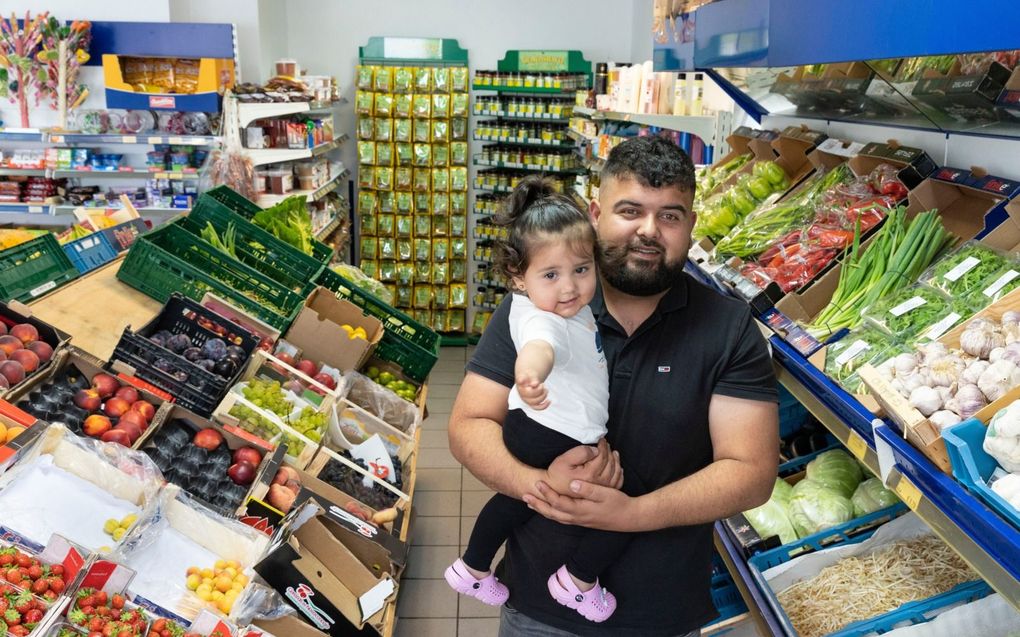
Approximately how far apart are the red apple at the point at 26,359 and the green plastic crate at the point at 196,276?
3.09ft

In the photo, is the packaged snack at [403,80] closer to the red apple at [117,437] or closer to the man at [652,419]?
the red apple at [117,437]

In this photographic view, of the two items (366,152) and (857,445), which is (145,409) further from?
(366,152)

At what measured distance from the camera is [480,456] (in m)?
1.82

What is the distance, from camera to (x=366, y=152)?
8.45 metres

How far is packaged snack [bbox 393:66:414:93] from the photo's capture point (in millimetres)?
8344

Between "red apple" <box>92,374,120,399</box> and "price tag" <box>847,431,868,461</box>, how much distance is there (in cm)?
228

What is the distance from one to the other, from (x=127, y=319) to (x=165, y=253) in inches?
14.6

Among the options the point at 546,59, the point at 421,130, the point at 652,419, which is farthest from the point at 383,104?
the point at 652,419

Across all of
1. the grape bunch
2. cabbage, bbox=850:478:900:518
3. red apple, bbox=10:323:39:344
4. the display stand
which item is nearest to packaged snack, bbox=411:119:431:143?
the display stand

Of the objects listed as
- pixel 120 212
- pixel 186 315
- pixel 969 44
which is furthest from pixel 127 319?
pixel 969 44

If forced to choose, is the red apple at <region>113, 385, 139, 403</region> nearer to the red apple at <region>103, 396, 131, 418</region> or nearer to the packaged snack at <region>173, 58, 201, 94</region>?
the red apple at <region>103, 396, 131, 418</region>

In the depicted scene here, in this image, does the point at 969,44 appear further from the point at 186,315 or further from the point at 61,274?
the point at 61,274

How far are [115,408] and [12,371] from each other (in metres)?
0.32

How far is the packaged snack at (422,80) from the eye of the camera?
835 cm
